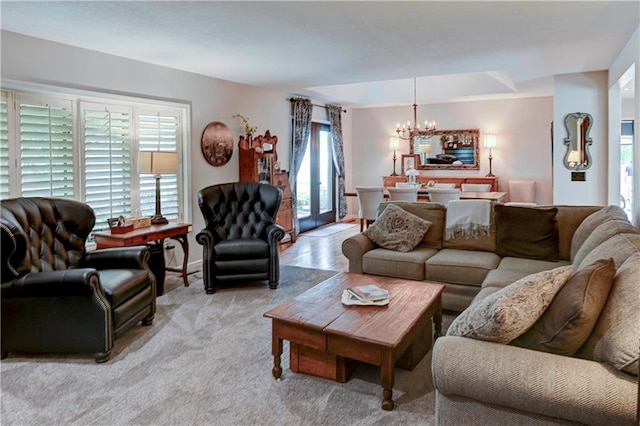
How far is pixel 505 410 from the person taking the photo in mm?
1748

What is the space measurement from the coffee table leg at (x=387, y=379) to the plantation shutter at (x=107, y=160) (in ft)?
11.6

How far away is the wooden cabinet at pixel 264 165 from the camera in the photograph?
6.23 metres

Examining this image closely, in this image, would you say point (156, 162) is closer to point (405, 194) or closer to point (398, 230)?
point (398, 230)

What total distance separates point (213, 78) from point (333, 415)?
15.3 feet

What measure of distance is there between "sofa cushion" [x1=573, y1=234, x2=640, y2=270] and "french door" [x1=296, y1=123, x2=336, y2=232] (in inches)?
229

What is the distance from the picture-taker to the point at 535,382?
1.65m

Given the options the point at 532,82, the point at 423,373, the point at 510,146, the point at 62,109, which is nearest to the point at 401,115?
the point at 510,146

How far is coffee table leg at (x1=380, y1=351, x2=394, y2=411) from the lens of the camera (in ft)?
7.77

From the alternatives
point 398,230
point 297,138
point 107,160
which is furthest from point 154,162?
point 297,138

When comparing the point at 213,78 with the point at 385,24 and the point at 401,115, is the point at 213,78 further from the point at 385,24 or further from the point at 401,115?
the point at 401,115

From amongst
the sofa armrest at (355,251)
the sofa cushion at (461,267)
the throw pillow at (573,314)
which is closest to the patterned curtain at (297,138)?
the sofa armrest at (355,251)

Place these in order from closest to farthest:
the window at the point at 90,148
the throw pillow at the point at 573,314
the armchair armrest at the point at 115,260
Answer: the throw pillow at the point at 573,314
the armchair armrest at the point at 115,260
the window at the point at 90,148

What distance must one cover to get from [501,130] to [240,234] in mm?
6009

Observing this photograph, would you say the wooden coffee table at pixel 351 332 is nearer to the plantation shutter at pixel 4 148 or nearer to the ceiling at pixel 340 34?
the ceiling at pixel 340 34
